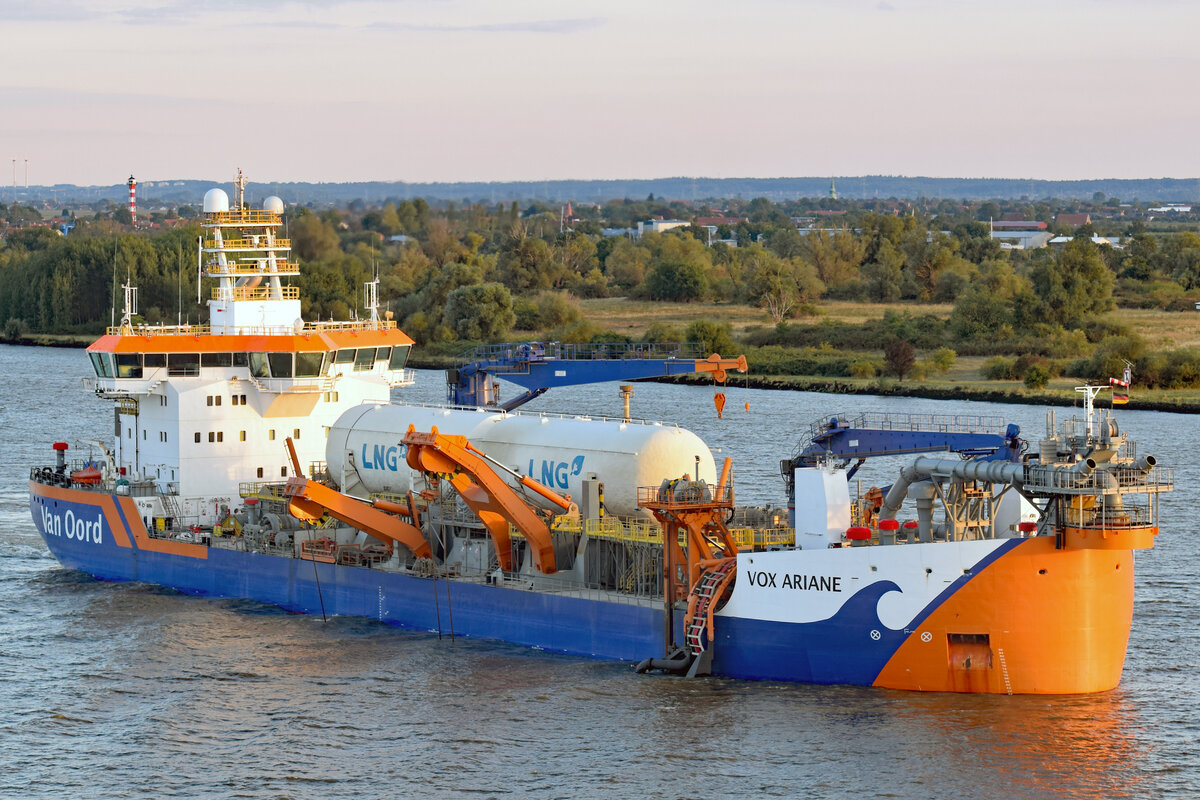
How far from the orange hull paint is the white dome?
21.5 m

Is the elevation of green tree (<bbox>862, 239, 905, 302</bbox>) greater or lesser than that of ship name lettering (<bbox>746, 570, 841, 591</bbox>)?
greater

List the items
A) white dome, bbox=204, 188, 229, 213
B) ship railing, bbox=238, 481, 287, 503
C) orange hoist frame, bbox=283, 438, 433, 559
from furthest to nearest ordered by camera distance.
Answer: white dome, bbox=204, 188, 229, 213 < ship railing, bbox=238, 481, 287, 503 < orange hoist frame, bbox=283, 438, 433, 559

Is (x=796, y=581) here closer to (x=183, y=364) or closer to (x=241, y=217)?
(x=183, y=364)

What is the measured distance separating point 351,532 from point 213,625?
12.5ft

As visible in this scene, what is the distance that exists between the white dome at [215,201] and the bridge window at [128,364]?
4.14 metres

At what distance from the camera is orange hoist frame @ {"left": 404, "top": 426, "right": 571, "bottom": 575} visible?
102ft

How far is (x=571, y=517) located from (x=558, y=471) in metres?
1.14

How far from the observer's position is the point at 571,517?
32.0 metres

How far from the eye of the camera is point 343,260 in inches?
2928

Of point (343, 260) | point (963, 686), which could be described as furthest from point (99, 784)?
→ point (343, 260)

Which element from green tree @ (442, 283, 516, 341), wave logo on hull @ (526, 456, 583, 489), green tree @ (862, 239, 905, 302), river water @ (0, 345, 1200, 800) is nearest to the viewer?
river water @ (0, 345, 1200, 800)

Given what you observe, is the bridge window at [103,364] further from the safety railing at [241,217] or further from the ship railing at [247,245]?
the safety railing at [241,217]

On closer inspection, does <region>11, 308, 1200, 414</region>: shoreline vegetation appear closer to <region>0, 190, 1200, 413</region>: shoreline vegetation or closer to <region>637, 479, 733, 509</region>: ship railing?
<region>0, 190, 1200, 413</region>: shoreline vegetation

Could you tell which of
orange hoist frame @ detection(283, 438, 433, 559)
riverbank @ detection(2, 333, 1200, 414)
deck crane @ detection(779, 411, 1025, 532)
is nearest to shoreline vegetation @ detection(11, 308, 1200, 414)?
riverbank @ detection(2, 333, 1200, 414)
